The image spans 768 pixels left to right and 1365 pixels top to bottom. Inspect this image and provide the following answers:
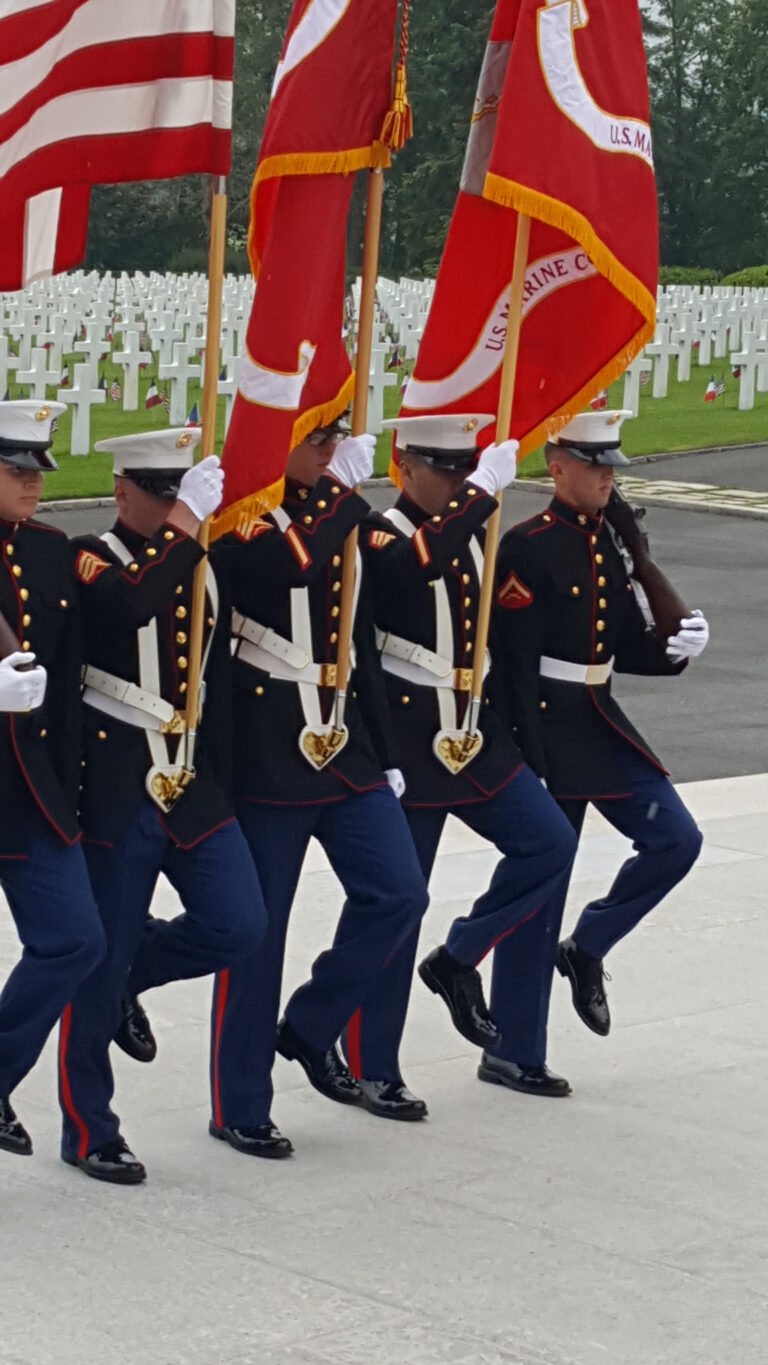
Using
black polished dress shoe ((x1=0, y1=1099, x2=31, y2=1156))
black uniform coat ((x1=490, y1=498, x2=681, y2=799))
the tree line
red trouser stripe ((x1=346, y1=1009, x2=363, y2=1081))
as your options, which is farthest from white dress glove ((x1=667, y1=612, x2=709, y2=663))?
the tree line

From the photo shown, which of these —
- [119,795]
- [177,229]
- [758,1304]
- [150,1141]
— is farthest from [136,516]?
[177,229]

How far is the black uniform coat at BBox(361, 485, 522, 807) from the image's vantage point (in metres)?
6.33

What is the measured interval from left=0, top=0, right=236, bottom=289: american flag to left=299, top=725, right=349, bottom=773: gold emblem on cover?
1.32 m

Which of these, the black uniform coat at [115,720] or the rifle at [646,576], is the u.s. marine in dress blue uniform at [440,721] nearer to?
the rifle at [646,576]

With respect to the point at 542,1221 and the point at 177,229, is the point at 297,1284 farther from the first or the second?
the point at 177,229

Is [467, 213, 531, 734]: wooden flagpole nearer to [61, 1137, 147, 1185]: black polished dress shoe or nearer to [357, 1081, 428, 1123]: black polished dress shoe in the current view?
[357, 1081, 428, 1123]: black polished dress shoe

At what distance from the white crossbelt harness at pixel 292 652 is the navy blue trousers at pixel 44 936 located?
2.50 ft

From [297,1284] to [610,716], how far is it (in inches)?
88.2

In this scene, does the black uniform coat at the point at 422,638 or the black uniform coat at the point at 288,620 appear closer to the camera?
the black uniform coat at the point at 288,620

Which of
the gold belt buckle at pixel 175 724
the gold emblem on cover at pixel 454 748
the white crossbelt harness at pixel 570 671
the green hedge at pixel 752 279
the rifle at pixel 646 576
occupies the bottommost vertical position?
the gold emblem on cover at pixel 454 748

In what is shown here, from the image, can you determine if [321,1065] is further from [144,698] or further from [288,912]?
[144,698]

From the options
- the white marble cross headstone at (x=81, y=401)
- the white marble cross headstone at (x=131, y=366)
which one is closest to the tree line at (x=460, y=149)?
the white marble cross headstone at (x=131, y=366)

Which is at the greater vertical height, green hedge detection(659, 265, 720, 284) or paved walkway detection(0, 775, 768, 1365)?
green hedge detection(659, 265, 720, 284)

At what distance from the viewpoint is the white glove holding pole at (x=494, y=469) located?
6.29 meters
